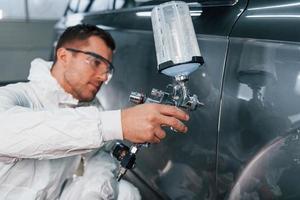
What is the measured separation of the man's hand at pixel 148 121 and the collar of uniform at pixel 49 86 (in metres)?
0.54

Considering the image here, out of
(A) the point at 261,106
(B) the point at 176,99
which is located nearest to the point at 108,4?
(B) the point at 176,99

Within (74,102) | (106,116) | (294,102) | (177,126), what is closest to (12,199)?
(74,102)

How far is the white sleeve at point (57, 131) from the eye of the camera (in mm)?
879

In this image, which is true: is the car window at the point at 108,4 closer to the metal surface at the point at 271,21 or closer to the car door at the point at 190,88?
the car door at the point at 190,88

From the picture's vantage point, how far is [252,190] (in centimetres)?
97

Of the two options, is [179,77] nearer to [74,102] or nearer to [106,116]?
[106,116]

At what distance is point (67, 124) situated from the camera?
89 cm

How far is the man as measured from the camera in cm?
88

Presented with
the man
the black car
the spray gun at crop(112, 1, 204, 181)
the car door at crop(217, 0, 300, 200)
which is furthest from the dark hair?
the car door at crop(217, 0, 300, 200)

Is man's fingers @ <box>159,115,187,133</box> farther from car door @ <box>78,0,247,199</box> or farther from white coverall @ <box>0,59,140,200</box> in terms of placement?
car door @ <box>78,0,247,199</box>

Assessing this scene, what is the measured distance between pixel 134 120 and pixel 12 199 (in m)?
0.69

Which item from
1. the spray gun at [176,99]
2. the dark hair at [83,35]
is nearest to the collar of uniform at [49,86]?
the dark hair at [83,35]

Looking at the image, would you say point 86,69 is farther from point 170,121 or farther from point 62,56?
point 170,121

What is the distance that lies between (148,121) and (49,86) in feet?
2.00
